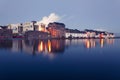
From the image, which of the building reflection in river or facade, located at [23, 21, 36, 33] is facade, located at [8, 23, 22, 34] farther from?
the building reflection in river

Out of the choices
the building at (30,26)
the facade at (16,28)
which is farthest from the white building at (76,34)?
the facade at (16,28)

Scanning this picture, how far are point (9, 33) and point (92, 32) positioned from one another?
41397 mm

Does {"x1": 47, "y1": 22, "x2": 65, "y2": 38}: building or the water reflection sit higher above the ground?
{"x1": 47, "y1": 22, "x2": 65, "y2": 38}: building

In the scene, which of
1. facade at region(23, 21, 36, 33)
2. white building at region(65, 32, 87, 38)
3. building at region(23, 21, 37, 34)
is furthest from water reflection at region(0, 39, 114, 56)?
white building at region(65, 32, 87, 38)

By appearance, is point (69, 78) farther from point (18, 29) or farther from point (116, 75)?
point (18, 29)

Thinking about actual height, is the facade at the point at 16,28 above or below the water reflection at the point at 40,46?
above

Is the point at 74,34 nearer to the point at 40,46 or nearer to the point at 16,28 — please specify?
the point at 16,28

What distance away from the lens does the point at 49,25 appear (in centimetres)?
7125

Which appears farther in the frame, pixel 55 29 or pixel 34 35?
pixel 55 29

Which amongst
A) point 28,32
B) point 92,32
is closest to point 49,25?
point 28,32

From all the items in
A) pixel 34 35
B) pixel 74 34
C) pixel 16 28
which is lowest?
pixel 34 35

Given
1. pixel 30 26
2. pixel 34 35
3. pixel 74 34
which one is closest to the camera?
pixel 34 35

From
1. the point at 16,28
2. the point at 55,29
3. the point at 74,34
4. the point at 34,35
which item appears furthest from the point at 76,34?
the point at 34,35

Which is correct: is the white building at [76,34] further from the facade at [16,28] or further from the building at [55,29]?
the facade at [16,28]
